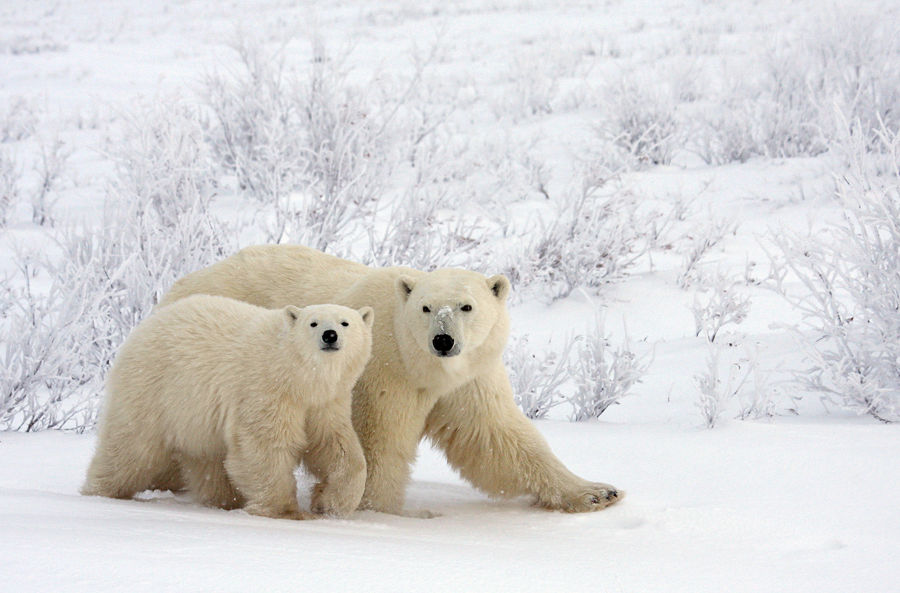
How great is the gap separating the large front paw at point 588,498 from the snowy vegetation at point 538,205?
4.43 ft

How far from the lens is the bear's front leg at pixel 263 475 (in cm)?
304

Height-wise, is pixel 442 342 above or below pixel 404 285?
below

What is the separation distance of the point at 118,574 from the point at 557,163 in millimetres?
10339

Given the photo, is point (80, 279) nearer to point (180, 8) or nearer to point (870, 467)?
point (870, 467)

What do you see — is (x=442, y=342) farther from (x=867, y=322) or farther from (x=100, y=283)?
(x=100, y=283)

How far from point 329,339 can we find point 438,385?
1.67ft

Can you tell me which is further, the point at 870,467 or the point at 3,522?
the point at 870,467

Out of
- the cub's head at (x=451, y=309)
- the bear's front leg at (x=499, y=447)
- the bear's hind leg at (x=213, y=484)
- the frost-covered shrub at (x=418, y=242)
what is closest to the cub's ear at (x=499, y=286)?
the cub's head at (x=451, y=309)

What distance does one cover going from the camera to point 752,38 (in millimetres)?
17594

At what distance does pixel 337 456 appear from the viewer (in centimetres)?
315

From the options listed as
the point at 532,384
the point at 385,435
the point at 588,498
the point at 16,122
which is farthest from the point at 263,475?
the point at 16,122

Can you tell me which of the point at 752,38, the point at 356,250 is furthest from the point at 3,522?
the point at 752,38

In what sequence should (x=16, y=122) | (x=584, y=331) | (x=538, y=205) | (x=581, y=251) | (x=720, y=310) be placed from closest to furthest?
1. (x=720, y=310)
2. (x=584, y=331)
3. (x=581, y=251)
4. (x=538, y=205)
5. (x=16, y=122)

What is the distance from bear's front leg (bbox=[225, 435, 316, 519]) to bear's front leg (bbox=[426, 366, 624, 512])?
2.40 ft
